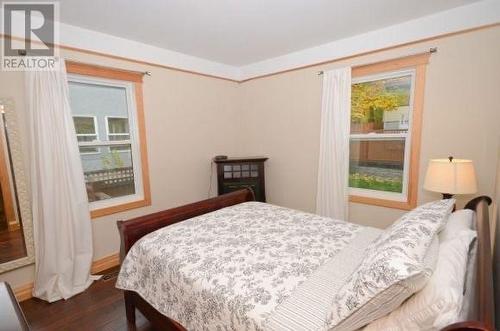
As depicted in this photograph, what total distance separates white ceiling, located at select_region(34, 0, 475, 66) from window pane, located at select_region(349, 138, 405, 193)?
48.0 inches

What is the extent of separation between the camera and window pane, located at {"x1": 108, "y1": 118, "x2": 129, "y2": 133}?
9.34ft

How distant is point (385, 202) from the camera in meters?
2.78

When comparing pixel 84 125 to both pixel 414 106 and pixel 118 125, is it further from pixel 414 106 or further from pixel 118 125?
pixel 414 106

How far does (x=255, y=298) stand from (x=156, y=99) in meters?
2.62

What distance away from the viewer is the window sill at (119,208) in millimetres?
2688

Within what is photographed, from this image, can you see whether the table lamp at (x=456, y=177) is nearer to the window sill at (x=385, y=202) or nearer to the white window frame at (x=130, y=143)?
the window sill at (x=385, y=202)

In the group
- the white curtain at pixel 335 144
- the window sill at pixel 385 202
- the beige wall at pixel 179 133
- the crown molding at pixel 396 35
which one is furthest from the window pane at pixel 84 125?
the window sill at pixel 385 202

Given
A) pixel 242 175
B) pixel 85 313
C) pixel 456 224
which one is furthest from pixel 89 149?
pixel 456 224

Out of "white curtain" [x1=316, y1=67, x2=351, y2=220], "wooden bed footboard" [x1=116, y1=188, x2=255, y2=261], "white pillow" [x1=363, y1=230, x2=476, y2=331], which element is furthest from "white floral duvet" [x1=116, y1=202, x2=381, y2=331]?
"white curtain" [x1=316, y1=67, x2=351, y2=220]

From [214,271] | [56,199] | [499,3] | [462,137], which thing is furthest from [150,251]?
[499,3]

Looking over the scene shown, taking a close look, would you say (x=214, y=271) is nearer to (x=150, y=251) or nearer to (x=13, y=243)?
(x=150, y=251)

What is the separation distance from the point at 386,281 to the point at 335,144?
7.36 feet

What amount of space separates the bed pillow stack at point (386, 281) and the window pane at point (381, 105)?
1939 mm
